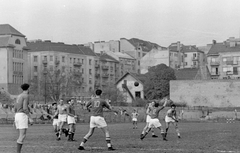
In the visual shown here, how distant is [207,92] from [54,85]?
3393 cm

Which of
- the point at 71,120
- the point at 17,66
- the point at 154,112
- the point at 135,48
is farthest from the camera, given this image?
the point at 135,48

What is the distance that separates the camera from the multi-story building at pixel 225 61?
13475 cm

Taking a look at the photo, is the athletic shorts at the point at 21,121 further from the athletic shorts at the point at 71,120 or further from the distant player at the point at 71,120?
the athletic shorts at the point at 71,120

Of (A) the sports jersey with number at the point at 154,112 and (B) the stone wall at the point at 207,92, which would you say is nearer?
(A) the sports jersey with number at the point at 154,112

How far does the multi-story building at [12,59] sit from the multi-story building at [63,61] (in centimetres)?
567

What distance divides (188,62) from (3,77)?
61.3 m

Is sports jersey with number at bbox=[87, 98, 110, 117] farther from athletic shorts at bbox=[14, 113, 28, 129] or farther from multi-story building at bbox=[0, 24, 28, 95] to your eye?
multi-story building at bbox=[0, 24, 28, 95]

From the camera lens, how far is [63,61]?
464 ft

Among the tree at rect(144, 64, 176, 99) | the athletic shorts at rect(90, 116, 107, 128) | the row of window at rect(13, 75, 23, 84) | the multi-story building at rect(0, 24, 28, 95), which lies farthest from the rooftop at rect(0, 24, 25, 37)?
the athletic shorts at rect(90, 116, 107, 128)

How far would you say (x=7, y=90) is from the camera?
119 metres

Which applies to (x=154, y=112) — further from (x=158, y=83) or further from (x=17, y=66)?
(x=17, y=66)

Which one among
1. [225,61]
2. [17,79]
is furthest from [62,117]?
[225,61]

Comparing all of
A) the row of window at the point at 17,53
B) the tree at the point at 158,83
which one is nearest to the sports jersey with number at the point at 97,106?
the tree at the point at 158,83

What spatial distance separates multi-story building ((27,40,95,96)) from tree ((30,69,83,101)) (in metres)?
1.77
